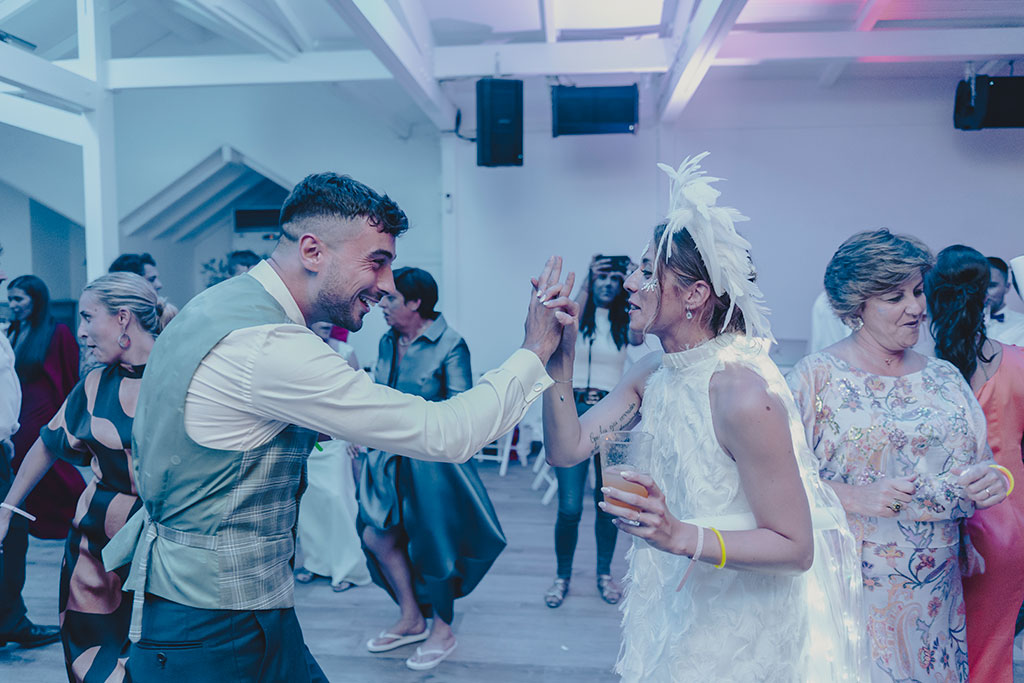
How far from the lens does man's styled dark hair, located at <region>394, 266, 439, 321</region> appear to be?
286cm

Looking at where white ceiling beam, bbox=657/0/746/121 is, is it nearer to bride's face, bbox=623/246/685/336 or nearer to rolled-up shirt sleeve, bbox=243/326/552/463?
bride's face, bbox=623/246/685/336

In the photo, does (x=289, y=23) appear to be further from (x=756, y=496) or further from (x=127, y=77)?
(x=756, y=496)

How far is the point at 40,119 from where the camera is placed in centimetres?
437

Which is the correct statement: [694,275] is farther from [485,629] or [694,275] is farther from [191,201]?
[191,201]

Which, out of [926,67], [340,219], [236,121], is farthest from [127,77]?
[926,67]

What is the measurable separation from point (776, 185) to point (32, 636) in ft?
19.4

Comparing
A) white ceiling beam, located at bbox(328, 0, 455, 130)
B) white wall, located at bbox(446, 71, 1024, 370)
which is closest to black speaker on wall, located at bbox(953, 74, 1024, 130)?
white wall, located at bbox(446, 71, 1024, 370)

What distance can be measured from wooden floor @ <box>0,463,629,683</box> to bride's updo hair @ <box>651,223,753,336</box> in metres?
1.75

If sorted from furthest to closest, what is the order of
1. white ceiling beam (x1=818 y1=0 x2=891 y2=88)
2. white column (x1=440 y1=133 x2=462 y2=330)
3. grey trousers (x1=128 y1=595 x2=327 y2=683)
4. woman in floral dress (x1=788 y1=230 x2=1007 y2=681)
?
white column (x1=440 y1=133 x2=462 y2=330) < white ceiling beam (x1=818 y1=0 x2=891 y2=88) < woman in floral dress (x1=788 y1=230 x2=1007 y2=681) < grey trousers (x1=128 y1=595 x2=327 y2=683)

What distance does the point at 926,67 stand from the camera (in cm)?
567

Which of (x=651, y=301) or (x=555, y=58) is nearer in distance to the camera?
(x=651, y=301)

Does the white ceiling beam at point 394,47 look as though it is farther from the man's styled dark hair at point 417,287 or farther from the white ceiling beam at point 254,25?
the man's styled dark hair at point 417,287

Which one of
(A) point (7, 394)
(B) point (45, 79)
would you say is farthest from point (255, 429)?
(B) point (45, 79)

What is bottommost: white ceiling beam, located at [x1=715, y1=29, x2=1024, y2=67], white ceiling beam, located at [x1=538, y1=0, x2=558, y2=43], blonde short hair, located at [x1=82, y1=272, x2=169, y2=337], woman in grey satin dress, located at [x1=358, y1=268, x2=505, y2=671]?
woman in grey satin dress, located at [x1=358, y1=268, x2=505, y2=671]
